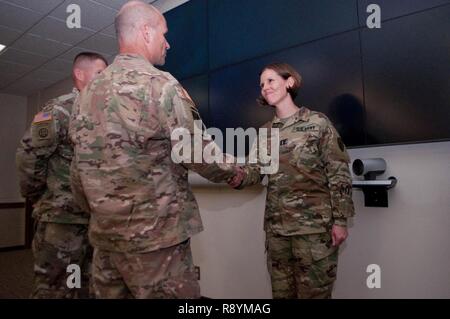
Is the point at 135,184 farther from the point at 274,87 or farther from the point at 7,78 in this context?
the point at 7,78

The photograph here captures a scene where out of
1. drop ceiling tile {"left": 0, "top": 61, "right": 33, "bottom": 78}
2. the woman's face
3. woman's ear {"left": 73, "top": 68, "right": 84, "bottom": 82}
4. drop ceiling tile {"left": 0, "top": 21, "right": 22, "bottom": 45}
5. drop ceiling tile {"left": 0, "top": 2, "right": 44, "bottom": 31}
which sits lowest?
the woman's face

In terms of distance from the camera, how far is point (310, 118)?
158 centimetres

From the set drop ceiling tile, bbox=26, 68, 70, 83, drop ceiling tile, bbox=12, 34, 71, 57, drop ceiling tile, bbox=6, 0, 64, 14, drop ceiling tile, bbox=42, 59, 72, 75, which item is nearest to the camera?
drop ceiling tile, bbox=6, 0, 64, 14

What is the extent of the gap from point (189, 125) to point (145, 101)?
17 cm

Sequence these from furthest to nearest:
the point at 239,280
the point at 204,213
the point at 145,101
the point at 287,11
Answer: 1. the point at 204,213
2. the point at 239,280
3. the point at 287,11
4. the point at 145,101

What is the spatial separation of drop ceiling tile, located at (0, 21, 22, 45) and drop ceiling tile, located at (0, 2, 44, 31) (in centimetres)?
9

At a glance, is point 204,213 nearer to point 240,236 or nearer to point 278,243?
point 240,236

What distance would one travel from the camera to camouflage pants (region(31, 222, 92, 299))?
162cm

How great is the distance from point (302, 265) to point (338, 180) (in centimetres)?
43

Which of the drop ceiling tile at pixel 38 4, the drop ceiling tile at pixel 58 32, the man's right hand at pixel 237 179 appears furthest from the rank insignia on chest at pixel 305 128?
the drop ceiling tile at pixel 58 32

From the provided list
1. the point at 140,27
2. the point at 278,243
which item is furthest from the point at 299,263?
the point at 140,27

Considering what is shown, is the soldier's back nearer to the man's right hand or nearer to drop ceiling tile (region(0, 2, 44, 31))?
the man's right hand

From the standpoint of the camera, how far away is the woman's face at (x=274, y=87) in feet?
5.50

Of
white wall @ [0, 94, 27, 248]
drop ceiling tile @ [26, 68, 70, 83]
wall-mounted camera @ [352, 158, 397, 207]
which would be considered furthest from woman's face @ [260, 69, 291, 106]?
white wall @ [0, 94, 27, 248]
